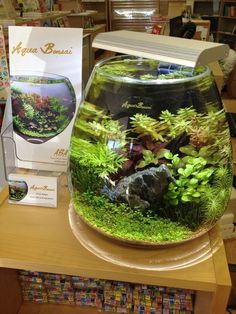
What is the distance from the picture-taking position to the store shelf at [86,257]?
0.50 m

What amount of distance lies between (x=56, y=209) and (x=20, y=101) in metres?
0.23

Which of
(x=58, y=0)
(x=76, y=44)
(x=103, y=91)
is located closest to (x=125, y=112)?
(x=103, y=91)

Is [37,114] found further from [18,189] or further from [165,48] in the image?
[165,48]

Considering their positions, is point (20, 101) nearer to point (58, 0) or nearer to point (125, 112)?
point (125, 112)

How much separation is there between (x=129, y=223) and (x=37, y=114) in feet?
0.97

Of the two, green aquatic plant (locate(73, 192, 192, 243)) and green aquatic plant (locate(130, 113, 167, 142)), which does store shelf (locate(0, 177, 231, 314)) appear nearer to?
green aquatic plant (locate(73, 192, 192, 243))

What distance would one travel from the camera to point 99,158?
512mm

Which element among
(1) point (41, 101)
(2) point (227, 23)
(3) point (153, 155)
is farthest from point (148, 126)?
(2) point (227, 23)

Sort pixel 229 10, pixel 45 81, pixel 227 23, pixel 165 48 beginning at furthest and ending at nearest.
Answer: pixel 227 23, pixel 229 10, pixel 45 81, pixel 165 48

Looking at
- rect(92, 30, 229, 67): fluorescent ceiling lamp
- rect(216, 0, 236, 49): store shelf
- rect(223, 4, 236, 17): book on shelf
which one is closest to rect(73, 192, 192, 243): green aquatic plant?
rect(92, 30, 229, 67): fluorescent ceiling lamp

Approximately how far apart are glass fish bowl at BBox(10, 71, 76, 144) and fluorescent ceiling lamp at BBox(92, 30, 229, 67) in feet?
0.44

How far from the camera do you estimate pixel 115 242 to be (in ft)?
1.88

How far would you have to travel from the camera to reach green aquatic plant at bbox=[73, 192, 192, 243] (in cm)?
51

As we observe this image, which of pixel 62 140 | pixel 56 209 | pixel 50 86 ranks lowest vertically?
pixel 56 209
